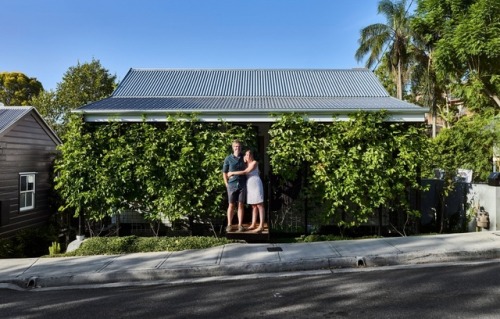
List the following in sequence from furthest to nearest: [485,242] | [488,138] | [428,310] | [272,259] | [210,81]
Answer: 1. [488,138]
2. [210,81]
3. [485,242]
4. [272,259]
5. [428,310]

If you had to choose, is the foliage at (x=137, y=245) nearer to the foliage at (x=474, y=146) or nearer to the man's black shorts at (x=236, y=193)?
the man's black shorts at (x=236, y=193)

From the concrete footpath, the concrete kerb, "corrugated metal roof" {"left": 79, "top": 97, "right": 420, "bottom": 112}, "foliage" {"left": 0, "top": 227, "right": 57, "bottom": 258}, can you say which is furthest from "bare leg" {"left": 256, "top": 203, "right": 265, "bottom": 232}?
"foliage" {"left": 0, "top": 227, "right": 57, "bottom": 258}

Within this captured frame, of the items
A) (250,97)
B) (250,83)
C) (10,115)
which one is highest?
(250,83)

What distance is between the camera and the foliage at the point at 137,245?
809cm

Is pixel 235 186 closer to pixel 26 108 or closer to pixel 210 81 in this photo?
pixel 210 81

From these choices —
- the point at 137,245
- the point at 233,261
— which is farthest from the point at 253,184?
the point at 137,245

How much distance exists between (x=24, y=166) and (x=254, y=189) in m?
7.79

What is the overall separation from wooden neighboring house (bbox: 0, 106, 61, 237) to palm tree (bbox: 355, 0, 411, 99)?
74.9ft

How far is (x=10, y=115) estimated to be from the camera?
12.1m

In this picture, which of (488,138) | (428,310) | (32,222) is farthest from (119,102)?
(488,138)

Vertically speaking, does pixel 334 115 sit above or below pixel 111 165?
above

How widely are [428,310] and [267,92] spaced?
8526 millimetres

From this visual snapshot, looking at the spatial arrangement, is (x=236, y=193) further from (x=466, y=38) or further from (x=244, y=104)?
(x=466, y=38)

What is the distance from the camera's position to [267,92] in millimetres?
12180
